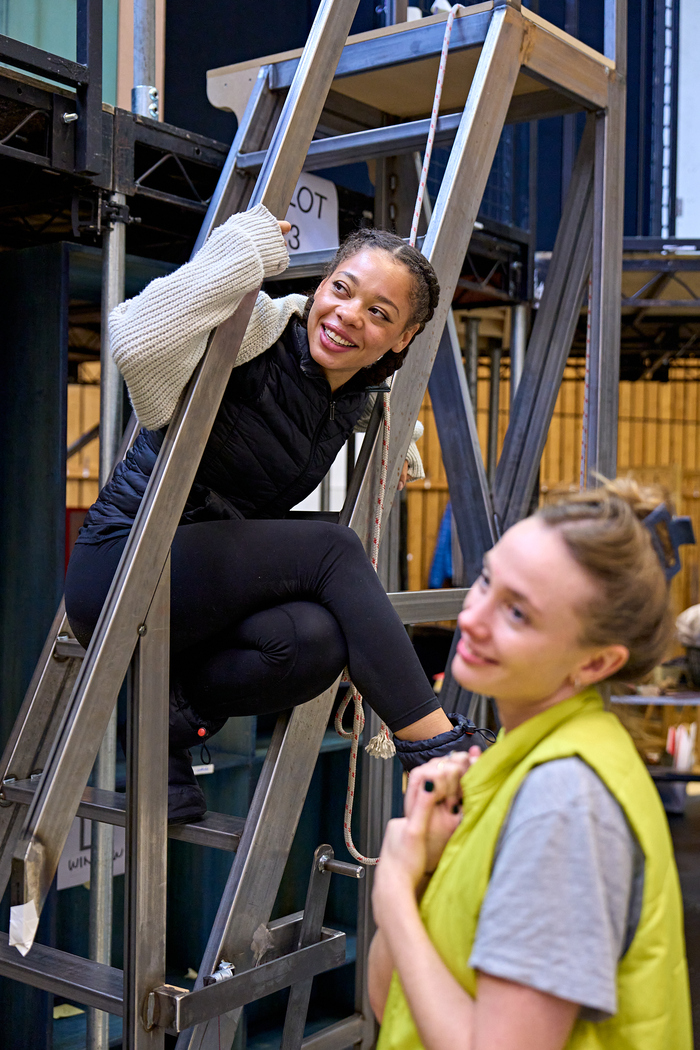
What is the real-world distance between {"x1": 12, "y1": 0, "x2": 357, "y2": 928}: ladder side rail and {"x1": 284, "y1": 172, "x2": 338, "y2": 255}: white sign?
6.78 ft

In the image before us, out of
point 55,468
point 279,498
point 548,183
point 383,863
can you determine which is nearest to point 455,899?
point 383,863

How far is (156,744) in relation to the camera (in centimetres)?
212

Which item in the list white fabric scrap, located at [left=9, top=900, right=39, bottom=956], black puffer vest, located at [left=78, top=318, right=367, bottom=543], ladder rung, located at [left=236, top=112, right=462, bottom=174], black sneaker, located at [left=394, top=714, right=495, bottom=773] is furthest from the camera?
ladder rung, located at [left=236, top=112, right=462, bottom=174]

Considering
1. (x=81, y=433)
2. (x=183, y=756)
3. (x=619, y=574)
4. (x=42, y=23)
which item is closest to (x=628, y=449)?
(x=81, y=433)

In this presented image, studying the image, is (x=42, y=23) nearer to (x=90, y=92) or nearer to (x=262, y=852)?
(x=90, y=92)

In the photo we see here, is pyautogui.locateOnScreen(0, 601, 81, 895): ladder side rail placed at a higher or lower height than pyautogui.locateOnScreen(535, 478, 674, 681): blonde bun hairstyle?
lower

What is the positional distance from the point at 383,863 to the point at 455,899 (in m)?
0.14

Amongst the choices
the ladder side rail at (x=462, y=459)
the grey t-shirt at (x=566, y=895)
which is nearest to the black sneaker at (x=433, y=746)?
the grey t-shirt at (x=566, y=895)

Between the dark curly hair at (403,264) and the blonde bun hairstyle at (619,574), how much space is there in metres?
1.21

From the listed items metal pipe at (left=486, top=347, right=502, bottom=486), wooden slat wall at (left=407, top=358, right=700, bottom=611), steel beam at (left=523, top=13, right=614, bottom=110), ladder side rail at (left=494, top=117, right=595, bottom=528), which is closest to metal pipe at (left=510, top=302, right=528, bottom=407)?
metal pipe at (left=486, top=347, right=502, bottom=486)

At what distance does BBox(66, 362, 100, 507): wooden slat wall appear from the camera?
10.4 m

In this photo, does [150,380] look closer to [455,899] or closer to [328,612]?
[328,612]

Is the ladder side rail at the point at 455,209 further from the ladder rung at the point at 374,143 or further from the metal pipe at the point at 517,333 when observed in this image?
the metal pipe at the point at 517,333

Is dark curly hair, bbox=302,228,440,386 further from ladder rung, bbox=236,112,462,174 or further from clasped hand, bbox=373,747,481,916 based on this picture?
clasped hand, bbox=373,747,481,916
